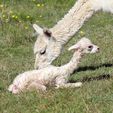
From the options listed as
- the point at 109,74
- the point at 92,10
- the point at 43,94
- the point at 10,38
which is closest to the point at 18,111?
the point at 43,94

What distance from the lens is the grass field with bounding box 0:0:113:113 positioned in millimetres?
6879

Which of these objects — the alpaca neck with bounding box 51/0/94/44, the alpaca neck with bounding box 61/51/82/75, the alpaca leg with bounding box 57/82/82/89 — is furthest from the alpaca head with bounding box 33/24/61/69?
the alpaca leg with bounding box 57/82/82/89

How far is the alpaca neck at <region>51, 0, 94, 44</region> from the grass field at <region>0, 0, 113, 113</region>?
627 millimetres

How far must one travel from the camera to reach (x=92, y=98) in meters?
7.00

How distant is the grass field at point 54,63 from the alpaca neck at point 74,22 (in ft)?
2.06

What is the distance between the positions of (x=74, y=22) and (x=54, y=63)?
2.98 feet

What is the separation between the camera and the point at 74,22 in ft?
32.3

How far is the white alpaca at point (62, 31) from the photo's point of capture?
951 cm

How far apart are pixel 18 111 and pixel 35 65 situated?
263 cm

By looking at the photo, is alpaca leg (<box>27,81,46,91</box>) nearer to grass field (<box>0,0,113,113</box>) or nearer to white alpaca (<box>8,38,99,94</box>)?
white alpaca (<box>8,38,99,94</box>)

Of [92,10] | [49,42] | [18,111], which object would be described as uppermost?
[92,10]

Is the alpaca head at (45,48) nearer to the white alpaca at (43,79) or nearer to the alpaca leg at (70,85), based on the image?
the white alpaca at (43,79)

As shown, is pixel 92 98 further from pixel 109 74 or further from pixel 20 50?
pixel 20 50

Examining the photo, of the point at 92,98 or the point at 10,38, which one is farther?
the point at 10,38
